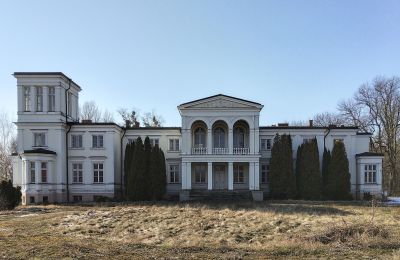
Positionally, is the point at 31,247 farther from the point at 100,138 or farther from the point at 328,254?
the point at 100,138

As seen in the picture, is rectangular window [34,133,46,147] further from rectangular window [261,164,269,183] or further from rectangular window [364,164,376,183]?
rectangular window [364,164,376,183]

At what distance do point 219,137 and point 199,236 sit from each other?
23.4 meters

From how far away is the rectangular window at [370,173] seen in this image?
117 feet

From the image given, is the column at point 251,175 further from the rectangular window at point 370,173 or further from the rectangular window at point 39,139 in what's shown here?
the rectangular window at point 39,139

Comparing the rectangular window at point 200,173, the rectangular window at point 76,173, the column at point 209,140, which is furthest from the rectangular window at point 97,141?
the column at point 209,140

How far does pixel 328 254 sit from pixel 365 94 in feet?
153

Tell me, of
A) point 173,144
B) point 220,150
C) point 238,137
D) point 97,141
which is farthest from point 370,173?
point 97,141

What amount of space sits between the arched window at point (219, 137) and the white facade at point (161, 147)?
100 millimetres

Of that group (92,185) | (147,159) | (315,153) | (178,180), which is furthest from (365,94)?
(92,185)

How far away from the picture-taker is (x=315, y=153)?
34.0 m

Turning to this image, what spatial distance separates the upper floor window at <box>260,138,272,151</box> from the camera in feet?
121

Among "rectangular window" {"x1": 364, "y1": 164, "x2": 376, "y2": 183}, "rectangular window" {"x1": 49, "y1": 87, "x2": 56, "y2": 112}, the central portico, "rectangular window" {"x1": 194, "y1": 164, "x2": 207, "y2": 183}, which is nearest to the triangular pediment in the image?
the central portico

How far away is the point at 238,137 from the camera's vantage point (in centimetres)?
3750

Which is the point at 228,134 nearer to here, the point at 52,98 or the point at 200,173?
the point at 200,173
